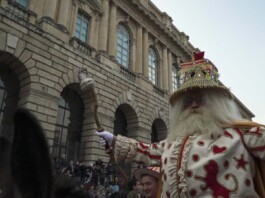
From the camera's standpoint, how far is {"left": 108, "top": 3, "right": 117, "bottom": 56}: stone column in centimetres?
1502

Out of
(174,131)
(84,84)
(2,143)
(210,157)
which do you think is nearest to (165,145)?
(174,131)

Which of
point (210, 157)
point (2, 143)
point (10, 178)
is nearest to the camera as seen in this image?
point (10, 178)

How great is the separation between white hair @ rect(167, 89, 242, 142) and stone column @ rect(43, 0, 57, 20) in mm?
10705

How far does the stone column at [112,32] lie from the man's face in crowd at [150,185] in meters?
12.0

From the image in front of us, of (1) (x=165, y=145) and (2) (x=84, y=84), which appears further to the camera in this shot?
(2) (x=84, y=84)

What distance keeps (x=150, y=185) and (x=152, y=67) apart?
16.5 m

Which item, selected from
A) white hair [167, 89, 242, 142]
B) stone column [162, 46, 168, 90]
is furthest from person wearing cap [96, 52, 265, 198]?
stone column [162, 46, 168, 90]

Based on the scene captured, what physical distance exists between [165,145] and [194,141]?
1.13 feet

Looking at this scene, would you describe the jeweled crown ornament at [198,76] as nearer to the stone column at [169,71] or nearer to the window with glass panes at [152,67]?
the window with glass panes at [152,67]

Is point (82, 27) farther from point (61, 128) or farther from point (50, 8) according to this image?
point (61, 128)

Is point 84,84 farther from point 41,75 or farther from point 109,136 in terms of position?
point 41,75

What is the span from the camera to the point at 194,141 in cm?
220

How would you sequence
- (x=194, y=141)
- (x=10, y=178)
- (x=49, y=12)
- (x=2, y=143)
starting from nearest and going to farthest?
1. (x=10, y=178)
2. (x=2, y=143)
3. (x=194, y=141)
4. (x=49, y=12)

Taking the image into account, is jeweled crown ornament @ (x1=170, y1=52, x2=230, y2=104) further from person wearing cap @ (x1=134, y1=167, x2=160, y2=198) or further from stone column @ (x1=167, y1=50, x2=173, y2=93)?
stone column @ (x1=167, y1=50, x2=173, y2=93)
